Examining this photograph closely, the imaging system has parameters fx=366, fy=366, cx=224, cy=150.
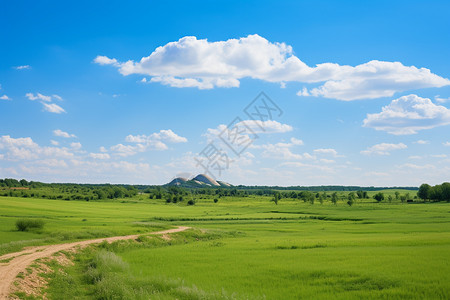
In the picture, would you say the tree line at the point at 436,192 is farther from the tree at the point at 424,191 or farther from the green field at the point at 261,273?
the green field at the point at 261,273

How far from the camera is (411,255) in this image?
28.1 metres

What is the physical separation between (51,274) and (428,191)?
182m

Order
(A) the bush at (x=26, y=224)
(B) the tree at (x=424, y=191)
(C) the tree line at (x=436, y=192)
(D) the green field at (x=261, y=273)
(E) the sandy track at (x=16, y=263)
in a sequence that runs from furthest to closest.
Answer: (B) the tree at (x=424, y=191) → (C) the tree line at (x=436, y=192) → (A) the bush at (x=26, y=224) → (E) the sandy track at (x=16, y=263) → (D) the green field at (x=261, y=273)

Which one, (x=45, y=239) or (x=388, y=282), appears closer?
(x=388, y=282)

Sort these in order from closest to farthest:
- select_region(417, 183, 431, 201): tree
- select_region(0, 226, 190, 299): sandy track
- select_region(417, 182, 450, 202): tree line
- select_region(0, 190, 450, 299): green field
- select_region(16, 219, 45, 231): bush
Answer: select_region(0, 190, 450, 299): green field → select_region(0, 226, 190, 299): sandy track → select_region(16, 219, 45, 231): bush → select_region(417, 182, 450, 202): tree line → select_region(417, 183, 431, 201): tree

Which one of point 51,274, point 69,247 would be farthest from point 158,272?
point 69,247

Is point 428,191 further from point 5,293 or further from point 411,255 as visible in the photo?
point 5,293

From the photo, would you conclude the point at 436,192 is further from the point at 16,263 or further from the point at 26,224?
the point at 16,263

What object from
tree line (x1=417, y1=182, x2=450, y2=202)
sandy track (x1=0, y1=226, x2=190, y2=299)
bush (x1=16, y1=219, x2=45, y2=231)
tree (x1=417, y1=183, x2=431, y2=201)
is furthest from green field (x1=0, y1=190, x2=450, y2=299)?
tree (x1=417, y1=183, x2=431, y2=201)

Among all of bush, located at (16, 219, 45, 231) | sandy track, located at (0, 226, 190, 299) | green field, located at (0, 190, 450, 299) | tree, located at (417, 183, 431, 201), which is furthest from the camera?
tree, located at (417, 183, 431, 201)

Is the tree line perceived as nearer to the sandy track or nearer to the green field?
the green field

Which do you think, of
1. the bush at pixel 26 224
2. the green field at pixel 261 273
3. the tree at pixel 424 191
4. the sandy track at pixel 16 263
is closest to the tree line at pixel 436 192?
the tree at pixel 424 191

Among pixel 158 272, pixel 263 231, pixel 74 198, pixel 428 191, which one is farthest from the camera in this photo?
pixel 428 191

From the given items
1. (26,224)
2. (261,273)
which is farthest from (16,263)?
(26,224)
